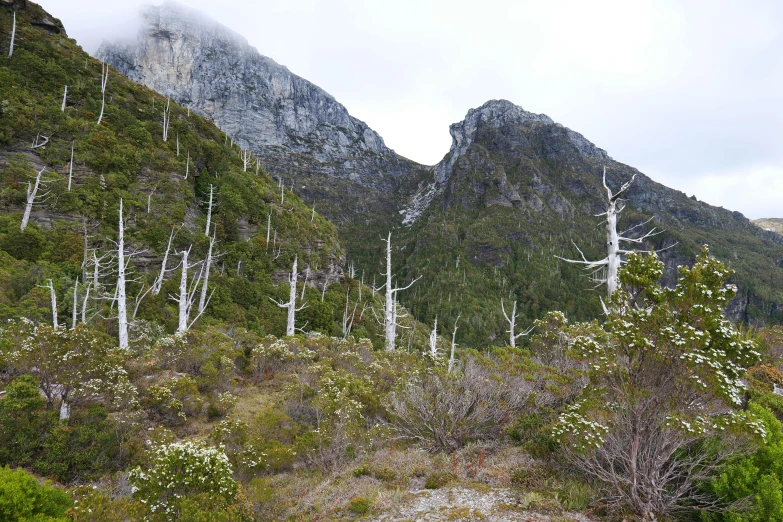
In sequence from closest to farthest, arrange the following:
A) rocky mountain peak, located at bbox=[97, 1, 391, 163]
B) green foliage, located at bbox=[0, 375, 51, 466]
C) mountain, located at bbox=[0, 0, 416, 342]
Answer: green foliage, located at bbox=[0, 375, 51, 466]
mountain, located at bbox=[0, 0, 416, 342]
rocky mountain peak, located at bbox=[97, 1, 391, 163]

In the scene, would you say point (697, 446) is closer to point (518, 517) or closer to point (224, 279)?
point (518, 517)

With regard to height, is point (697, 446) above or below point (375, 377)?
above

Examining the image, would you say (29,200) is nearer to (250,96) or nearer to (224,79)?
(250,96)

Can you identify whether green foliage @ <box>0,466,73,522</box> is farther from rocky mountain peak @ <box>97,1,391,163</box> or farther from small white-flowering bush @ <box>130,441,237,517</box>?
rocky mountain peak @ <box>97,1,391,163</box>

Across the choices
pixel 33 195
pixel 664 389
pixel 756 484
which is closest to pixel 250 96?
pixel 33 195

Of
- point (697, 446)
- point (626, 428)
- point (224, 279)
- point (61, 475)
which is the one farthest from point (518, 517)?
point (224, 279)

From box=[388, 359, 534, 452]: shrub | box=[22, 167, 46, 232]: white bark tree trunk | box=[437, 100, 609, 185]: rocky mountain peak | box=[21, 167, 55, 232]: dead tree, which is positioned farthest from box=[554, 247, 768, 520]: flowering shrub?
box=[437, 100, 609, 185]: rocky mountain peak

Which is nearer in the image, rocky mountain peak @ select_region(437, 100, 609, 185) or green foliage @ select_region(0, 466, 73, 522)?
green foliage @ select_region(0, 466, 73, 522)

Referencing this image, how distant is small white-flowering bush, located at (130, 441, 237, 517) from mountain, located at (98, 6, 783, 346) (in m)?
70.9

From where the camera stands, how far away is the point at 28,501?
390 centimetres

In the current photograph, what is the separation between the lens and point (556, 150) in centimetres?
15800

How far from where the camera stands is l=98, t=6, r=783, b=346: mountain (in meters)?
98.7

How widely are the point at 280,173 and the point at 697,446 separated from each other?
120542mm

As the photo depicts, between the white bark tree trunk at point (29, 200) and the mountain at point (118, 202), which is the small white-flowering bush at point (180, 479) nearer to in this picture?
the mountain at point (118, 202)
